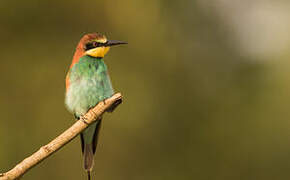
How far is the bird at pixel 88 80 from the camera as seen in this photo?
135 inches

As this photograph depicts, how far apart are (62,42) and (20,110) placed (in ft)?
4.40

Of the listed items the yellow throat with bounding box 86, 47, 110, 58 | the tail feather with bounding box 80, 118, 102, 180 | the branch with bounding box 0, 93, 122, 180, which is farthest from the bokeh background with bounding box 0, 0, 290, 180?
the branch with bounding box 0, 93, 122, 180

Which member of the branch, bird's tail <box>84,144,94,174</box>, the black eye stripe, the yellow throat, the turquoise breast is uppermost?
the black eye stripe

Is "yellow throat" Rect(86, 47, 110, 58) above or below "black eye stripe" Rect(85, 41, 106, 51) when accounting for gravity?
below

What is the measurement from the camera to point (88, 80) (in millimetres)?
3498

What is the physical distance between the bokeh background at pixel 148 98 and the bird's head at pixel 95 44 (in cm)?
325

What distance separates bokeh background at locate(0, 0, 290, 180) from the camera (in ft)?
22.1

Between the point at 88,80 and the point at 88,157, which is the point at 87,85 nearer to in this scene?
the point at 88,80

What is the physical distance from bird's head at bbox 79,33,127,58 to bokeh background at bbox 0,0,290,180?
325 centimetres

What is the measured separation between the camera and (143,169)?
709cm

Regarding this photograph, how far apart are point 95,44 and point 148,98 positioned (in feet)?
14.1

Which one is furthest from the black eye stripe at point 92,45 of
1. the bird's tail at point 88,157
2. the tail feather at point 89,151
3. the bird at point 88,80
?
the bird's tail at point 88,157

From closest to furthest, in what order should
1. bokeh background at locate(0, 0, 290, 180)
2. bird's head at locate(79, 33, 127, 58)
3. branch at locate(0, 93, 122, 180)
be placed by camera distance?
branch at locate(0, 93, 122, 180) → bird's head at locate(79, 33, 127, 58) → bokeh background at locate(0, 0, 290, 180)

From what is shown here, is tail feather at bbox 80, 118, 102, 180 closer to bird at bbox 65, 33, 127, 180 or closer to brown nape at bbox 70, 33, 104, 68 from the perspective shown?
bird at bbox 65, 33, 127, 180
